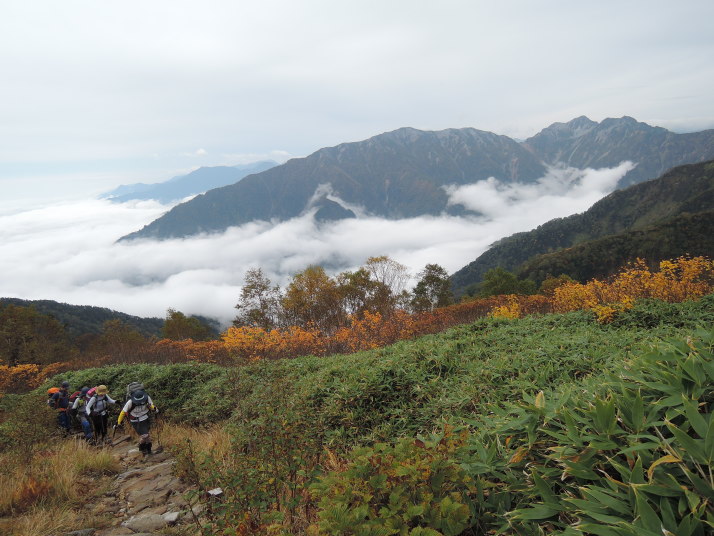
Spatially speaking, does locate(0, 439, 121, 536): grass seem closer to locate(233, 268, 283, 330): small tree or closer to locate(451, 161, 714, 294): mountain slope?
locate(233, 268, 283, 330): small tree

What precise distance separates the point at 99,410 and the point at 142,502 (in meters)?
4.96

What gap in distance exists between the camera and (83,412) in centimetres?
996

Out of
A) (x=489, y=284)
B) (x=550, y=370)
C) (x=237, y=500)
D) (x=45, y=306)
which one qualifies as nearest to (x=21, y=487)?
(x=237, y=500)

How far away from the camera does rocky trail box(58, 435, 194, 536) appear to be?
479 cm

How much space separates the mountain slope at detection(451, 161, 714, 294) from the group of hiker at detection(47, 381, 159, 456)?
137 m

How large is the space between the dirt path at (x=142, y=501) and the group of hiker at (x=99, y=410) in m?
0.81

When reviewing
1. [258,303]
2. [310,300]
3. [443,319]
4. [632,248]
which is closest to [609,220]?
[632,248]

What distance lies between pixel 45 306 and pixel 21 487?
114 meters

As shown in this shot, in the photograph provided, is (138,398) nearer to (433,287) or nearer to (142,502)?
(142,502)

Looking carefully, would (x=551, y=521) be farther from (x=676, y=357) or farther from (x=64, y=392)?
(x=64, y=392)

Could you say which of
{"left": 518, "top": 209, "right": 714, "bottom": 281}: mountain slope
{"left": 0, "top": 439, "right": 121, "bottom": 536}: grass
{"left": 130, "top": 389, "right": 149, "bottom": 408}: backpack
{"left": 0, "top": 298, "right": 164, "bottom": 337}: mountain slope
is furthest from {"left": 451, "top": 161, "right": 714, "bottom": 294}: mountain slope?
{"left": 0, "top": 439, "right": 121, "bottom": 536}: grass

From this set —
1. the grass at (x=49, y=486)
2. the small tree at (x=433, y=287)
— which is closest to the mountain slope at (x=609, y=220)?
the small tree at (x=433, y=287)

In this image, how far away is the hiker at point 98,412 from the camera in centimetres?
920

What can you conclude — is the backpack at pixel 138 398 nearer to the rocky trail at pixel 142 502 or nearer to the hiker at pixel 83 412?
the rocky trail at pixel 142 502
